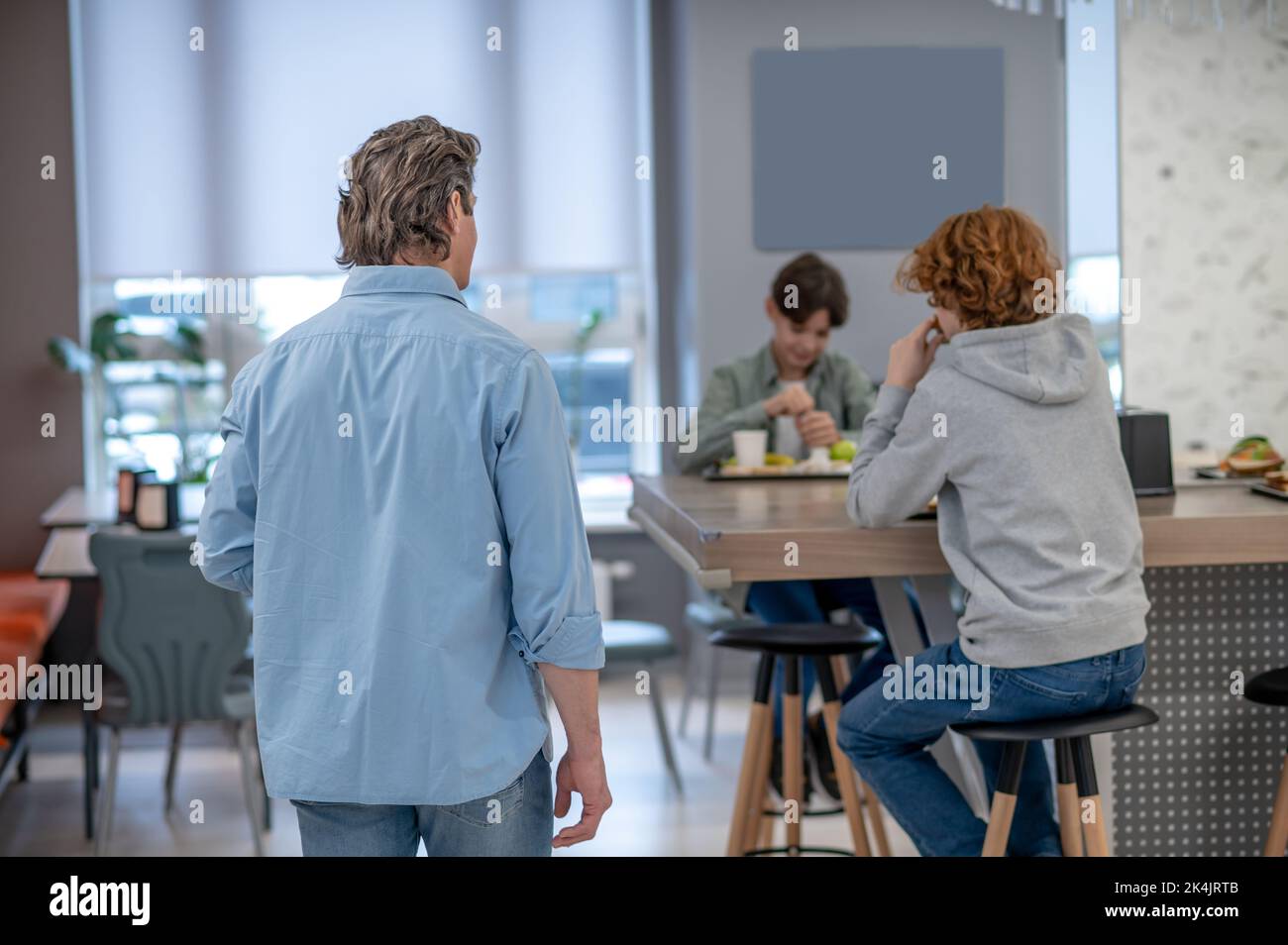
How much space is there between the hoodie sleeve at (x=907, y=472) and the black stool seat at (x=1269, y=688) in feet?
2.29

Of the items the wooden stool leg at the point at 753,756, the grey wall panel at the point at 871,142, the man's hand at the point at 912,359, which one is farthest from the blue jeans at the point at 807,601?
the grey wall panel at the point at 871,142

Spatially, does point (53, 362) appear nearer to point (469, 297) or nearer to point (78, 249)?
point (78, 249)

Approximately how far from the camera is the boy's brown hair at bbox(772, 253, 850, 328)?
3.67 metres

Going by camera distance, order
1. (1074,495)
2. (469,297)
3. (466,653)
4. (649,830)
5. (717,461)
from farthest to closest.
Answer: (469,297), (649,830), (717,461), (1074,495), (466,653)

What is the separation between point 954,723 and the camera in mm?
2078

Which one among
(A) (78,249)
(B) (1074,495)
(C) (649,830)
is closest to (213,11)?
(A) (78,249)

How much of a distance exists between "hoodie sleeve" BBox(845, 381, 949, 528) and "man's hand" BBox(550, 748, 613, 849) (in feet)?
2.35

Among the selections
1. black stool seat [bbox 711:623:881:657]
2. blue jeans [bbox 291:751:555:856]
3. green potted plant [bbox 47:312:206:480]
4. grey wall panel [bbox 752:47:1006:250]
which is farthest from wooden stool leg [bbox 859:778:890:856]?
green potted plant [bbox 47:312:206:480]

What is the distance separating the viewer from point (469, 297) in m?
5.60

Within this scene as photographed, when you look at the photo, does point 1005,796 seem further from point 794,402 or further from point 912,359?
point 794,402

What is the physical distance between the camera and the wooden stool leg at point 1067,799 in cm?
207

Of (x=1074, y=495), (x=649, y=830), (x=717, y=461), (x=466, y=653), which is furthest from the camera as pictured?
(x=649, y=830)

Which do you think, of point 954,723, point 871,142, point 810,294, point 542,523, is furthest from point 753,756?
point 871,142
